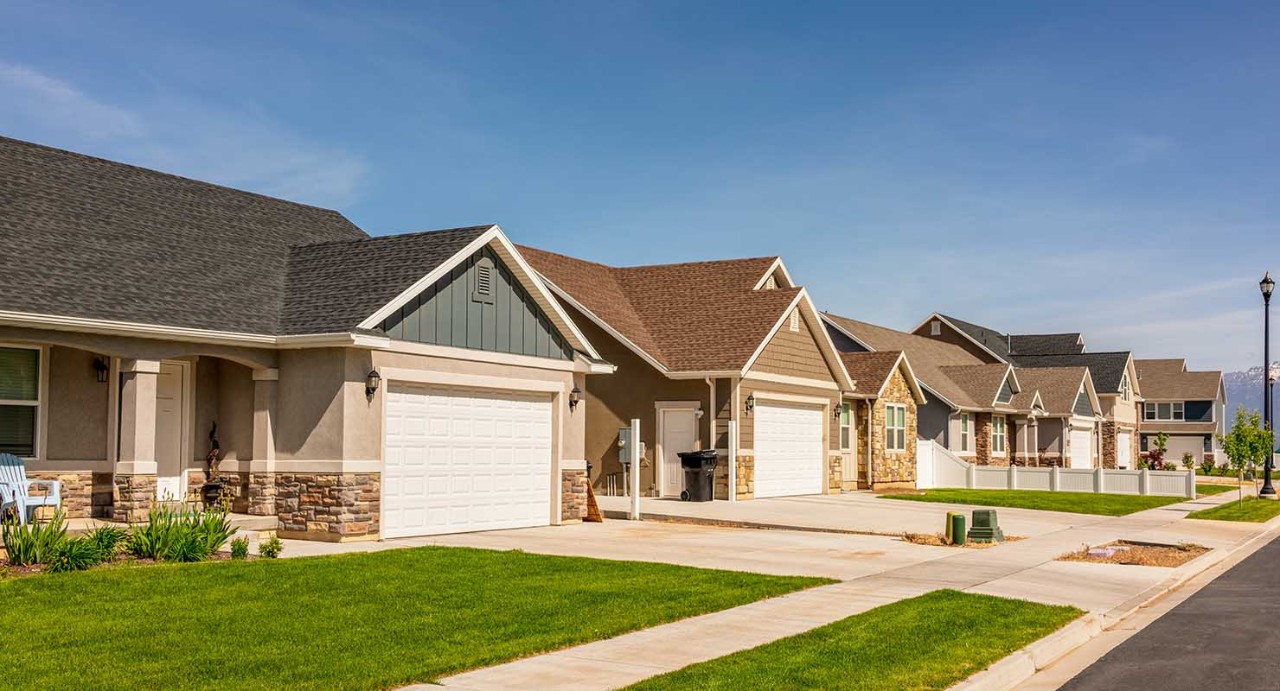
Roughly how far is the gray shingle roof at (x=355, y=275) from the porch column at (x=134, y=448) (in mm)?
2350

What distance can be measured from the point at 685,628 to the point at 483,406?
10.1 meters

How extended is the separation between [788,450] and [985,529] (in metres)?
11.1

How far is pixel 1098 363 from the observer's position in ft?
220

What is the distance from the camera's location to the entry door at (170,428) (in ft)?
62.8

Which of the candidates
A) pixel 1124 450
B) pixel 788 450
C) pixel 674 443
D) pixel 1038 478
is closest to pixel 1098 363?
pixel 1124 450

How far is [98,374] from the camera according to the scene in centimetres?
1827

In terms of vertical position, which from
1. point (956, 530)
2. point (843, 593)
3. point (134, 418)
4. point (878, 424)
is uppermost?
point (878, 424)

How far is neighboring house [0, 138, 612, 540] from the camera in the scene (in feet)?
57.6

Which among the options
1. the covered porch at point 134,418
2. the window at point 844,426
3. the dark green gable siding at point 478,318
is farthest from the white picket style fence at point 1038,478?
the covered porch at point 134,418

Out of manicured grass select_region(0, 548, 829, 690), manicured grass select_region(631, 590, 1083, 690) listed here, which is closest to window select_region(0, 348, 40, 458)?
manicured grass select_region(0, 548, 829, 690)

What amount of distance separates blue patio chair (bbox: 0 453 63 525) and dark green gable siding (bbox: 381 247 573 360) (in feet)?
17.2

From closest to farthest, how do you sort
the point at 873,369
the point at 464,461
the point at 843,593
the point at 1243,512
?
the point at 843,593 < the point at 464,461 < the point at 1243,512 < the point at 873,369

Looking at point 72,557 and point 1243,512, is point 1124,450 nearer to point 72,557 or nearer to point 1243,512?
point 1243,512

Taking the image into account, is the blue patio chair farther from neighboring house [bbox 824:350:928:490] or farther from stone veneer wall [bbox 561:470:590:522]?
neighboring house [bbox 824:350:928:490]
